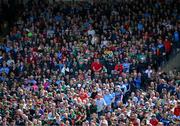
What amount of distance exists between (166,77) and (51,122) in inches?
233

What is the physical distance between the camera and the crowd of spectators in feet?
108

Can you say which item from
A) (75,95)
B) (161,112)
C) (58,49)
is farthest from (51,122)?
(58,49)

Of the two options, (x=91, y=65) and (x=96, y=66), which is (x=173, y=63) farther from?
(x=91, y=65)

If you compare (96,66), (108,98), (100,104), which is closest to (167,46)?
(96,66)

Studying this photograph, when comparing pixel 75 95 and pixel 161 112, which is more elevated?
pixel 75 95

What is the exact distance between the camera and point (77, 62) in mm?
37906

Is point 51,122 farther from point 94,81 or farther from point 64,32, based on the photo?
point 64,32

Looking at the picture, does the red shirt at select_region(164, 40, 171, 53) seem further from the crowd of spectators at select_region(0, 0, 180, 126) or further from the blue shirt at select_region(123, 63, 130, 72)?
the blue shirt at select_region(123, 63, 130, 72)

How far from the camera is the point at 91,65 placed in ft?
124

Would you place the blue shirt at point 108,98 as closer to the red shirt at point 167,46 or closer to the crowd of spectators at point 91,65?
the crowd of spectators at point 91,65

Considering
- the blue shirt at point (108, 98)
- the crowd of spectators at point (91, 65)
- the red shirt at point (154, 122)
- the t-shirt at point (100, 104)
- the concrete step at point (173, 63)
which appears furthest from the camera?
the concrete step at point (173, 63)

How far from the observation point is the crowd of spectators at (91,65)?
32881 millimetres

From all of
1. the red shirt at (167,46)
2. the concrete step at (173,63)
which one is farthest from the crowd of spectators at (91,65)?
the concrete step at (173,63)

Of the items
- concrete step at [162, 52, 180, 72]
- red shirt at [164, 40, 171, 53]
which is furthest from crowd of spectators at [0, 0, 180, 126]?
concrete step at [162, 52, 180, 72]
